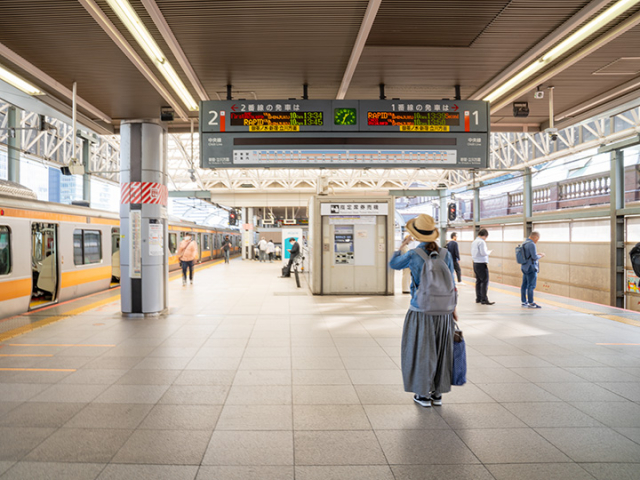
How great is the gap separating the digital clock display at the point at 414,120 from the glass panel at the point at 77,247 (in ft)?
26.8

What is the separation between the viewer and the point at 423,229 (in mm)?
3572

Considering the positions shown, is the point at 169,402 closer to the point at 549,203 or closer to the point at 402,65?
the point at 402,65

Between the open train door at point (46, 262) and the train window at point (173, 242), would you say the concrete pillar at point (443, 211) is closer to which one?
the train window at point (173, 242)

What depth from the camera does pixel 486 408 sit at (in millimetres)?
3475

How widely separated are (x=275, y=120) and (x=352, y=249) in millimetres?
5583

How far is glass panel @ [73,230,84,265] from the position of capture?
970cm

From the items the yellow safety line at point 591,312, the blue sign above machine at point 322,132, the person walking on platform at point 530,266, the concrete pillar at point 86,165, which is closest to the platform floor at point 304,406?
the yellow safety line at point 591,312

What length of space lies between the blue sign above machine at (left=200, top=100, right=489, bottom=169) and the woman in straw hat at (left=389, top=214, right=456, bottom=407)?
185 centimetres

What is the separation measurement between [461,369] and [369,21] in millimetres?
3346

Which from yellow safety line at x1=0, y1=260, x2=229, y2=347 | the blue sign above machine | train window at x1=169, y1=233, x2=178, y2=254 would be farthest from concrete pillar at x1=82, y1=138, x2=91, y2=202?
the blue sign above machine

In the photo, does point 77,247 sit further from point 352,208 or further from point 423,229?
point 423,229

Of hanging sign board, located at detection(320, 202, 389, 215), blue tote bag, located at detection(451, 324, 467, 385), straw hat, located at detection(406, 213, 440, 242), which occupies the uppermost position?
hanging sign board, located at detection(320, 202, 389, 215)

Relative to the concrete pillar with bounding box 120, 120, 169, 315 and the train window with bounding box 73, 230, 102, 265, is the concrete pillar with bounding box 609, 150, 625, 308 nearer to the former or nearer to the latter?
the concrete pillar with bounding box 120, 120, 169, 315

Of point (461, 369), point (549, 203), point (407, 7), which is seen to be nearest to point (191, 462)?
point (461, 369)
